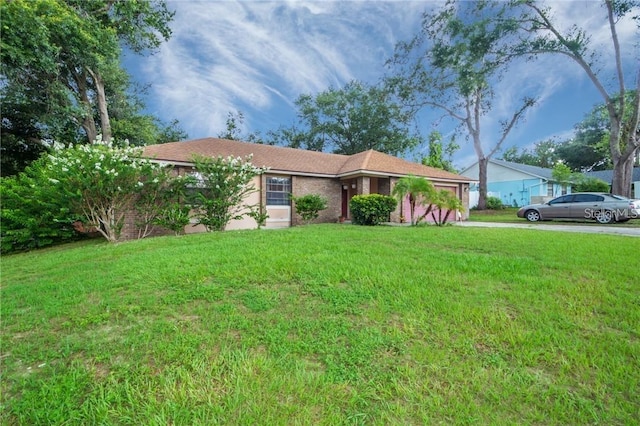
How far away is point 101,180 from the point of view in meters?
7.66

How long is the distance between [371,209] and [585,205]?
1040 cm

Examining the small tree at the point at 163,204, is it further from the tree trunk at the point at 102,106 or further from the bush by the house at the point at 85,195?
the tree trunk at the point at 102,106

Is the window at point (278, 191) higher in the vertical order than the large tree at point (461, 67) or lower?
lower

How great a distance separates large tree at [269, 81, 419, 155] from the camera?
2688cm

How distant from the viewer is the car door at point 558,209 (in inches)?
531

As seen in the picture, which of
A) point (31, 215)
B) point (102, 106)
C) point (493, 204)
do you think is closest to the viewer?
point (31, 215)

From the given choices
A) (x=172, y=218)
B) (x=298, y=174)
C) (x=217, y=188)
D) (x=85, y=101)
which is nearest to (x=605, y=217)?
(x=298, y=174)

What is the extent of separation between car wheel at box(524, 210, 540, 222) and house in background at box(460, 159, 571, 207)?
10820 millimetres

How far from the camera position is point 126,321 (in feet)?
9.05

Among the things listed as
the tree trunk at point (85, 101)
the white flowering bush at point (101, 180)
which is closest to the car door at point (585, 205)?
the white flowering bush at point (101, 180)

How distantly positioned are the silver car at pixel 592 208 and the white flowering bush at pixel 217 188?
1506cm

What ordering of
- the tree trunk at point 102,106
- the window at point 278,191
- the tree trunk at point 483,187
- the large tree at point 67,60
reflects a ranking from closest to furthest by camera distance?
the large tree at point 67,60, the window at point 278,191, the tree trunk at point 102,106, the tree trunk at point 483,187

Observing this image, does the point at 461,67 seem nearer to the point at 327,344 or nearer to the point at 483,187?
the point at 483,187

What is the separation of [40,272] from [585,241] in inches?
449
